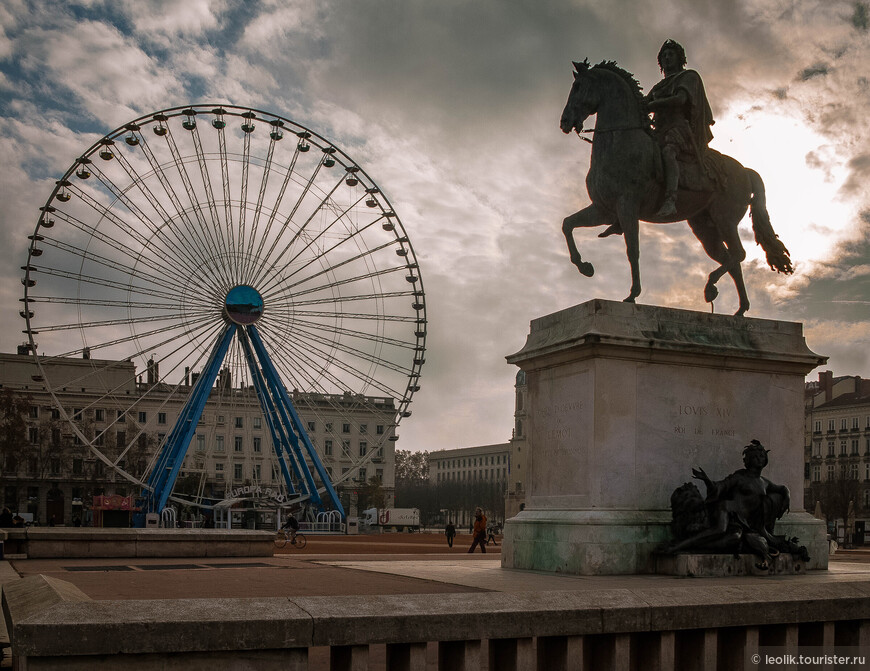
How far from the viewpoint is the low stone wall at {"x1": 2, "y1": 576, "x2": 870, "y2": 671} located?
450 cm

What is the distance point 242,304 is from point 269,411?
9.39 m

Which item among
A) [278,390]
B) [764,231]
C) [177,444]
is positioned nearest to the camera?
[764,231]

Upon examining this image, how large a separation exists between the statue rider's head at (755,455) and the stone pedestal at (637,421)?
1.03 meters

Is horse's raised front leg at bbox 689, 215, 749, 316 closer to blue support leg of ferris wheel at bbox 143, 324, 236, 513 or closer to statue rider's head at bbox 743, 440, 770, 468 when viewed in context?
statue rider's head at bbox 743, 440, 770, 468

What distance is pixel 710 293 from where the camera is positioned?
16391 millimetres

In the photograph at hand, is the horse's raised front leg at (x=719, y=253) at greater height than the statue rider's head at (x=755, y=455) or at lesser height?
greater

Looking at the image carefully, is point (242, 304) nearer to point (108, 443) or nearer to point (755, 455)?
point (755, 455)

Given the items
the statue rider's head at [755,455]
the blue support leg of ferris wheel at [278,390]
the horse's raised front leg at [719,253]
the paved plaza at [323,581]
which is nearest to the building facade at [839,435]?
the blue support leg of ferris wheel at [278,390]

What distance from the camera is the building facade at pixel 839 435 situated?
10212 cm

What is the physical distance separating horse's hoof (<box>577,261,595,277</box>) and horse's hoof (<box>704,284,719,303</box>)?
2.11m

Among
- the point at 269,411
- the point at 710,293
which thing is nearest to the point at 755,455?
the point at 710,293

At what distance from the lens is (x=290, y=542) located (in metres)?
43.0

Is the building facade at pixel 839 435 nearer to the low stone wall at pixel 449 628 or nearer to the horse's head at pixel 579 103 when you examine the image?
the horse's head at pixel 579 103

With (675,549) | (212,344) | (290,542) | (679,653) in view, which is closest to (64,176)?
(212,344)
